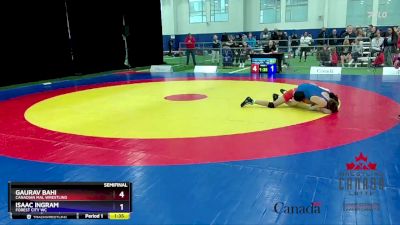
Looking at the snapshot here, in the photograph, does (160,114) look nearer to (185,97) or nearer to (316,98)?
(185,97)

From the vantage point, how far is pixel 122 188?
7.70 feet

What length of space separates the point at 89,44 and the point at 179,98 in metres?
9.23

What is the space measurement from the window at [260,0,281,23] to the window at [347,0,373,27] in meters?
5.04

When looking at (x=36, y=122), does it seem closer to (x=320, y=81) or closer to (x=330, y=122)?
(x=330, y=122)

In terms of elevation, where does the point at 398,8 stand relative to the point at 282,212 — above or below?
above

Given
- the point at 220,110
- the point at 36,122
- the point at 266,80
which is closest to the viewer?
the point at 36,122

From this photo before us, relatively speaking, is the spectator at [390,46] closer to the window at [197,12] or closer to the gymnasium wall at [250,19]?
the gymnasium wall at [250,19]

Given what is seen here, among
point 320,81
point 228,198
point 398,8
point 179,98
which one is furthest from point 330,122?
point 398,8

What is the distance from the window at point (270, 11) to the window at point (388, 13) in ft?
22.7

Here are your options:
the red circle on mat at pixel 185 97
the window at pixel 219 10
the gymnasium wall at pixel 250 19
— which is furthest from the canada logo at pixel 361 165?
the window at pixel 219 10

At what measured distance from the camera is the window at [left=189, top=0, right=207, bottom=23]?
98.9 feet

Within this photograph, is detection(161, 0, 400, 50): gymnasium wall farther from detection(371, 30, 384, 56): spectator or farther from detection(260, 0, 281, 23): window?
detection(371, 30, 384, 56): spectator
